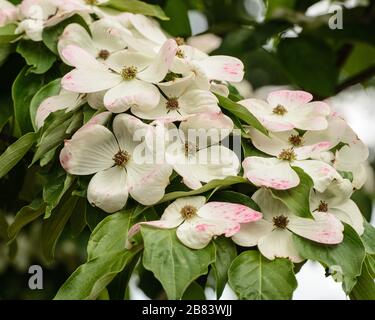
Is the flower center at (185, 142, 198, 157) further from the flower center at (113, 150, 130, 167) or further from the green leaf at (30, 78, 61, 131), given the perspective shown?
the green leaf at (30, 78, 61, 131)

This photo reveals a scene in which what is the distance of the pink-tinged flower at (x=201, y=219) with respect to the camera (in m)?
0.68

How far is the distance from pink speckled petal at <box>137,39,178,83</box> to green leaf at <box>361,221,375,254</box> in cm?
23

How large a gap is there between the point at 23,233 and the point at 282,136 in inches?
35.7

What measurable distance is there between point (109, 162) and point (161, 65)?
0.34 feet

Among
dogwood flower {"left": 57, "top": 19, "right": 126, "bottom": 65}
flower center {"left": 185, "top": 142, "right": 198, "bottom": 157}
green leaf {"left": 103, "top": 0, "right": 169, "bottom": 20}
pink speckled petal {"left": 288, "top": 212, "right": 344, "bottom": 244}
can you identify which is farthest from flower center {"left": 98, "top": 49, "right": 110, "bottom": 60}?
pink speckled petal {"left": 288, "top": 212, "right": 344, "bottom": 244}

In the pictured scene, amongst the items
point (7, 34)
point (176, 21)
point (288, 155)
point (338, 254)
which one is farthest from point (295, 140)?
point (176, 21)

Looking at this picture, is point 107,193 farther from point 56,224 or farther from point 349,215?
point 349,215

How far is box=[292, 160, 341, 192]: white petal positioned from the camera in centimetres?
74

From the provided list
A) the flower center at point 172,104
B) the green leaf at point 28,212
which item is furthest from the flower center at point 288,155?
the green leaf at point 28,212

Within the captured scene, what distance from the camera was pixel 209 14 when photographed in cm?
137

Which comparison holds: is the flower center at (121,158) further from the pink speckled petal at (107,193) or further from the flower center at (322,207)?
the flower center at (322,207)

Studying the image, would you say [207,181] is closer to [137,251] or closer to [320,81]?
[137,251]

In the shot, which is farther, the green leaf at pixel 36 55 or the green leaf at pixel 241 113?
the green leaf at pixel 36 55
